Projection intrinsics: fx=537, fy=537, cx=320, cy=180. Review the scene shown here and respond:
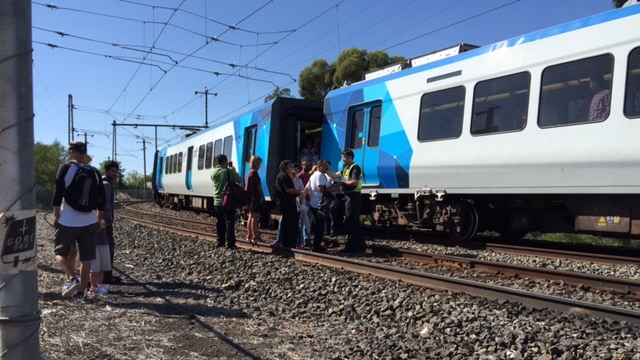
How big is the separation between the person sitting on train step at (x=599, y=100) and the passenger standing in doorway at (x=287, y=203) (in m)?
4.88

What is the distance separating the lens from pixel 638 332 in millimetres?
4301

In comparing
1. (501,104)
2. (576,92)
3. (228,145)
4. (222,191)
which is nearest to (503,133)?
(501,104)

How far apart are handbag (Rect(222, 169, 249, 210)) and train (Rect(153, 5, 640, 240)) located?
2710mm

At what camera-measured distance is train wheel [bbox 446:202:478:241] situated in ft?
32.3

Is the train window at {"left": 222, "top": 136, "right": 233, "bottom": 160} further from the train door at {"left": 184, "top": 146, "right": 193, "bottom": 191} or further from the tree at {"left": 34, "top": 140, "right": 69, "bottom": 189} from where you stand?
the tree at {"left": 34, "top": 140, "right": 69, "bottom": 189}

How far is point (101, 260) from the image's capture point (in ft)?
21.9

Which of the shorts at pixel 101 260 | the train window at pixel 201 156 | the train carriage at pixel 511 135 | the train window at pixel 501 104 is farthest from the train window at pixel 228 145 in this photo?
the shorts at pixel 101 260

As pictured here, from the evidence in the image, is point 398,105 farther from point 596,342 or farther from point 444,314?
point 596,342

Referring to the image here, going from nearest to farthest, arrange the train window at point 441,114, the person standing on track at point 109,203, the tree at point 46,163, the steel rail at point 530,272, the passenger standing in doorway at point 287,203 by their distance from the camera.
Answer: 1. the steel rail at point 530,272
2. the person standing on track at point 109,203
3. the train window at point 441,114
4. the passenger standing in doorway at point 287,203
5. the tree at point 46,163

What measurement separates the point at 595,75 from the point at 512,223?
320cm

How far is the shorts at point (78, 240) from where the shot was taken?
18.5 feet

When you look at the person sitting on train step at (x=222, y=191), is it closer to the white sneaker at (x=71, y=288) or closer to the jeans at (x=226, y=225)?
the jeans at (x=226, y=225)

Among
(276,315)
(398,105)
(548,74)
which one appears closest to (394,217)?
(398,105)

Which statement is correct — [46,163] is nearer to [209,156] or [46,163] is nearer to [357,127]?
[209,156]
